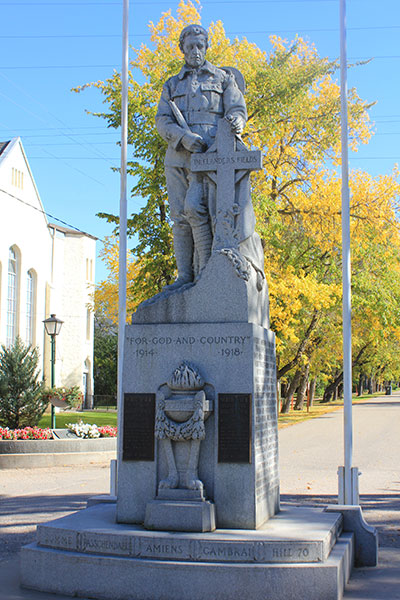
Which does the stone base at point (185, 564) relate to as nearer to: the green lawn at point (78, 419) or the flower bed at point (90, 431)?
the flower bed at point (90, 431)

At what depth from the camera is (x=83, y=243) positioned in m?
51.6

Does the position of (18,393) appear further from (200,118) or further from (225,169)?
(225,169)

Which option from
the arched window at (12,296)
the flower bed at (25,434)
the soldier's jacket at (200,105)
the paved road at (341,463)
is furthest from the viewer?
the arched window at (12,296)

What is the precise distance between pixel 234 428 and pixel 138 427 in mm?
1008

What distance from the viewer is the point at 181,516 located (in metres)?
6.78

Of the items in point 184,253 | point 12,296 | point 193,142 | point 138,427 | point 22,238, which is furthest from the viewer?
point 22,238

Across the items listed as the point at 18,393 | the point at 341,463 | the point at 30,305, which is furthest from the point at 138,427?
the point at 30,305

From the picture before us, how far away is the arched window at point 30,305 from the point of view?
139ft

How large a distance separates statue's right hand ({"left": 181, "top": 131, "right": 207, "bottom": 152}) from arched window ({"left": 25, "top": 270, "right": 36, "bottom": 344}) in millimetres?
35286

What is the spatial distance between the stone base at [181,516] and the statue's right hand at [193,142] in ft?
12.4

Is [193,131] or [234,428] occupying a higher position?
[193,131]

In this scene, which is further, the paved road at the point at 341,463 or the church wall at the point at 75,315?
the church wall at the point at 75,315

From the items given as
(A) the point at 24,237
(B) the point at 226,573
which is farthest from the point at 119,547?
(A) the point at 24,237

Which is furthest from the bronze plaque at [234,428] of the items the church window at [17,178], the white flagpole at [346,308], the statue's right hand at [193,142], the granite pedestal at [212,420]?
the church window at [17,178]
